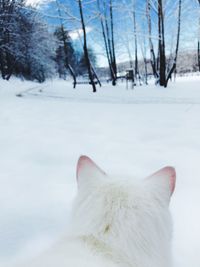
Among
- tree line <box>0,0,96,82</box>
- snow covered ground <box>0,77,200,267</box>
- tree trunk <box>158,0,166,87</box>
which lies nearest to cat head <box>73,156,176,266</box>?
snow covered ground <box>0,77,200,267</box>

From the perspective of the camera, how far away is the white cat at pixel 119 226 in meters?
0.98

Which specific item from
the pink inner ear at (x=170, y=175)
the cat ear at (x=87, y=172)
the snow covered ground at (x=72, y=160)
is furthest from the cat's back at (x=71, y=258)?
the snow covered ground at (x=72, y=160)

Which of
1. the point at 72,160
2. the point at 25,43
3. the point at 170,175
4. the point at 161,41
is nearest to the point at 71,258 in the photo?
the point at 170,175

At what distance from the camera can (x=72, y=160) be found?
4371mm

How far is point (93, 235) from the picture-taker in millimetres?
1022

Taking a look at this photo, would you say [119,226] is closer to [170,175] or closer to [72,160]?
[170,175]

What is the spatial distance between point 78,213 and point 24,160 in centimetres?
340

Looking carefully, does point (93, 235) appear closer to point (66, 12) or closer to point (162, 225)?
point (162, 225)

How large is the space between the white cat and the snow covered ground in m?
1.22

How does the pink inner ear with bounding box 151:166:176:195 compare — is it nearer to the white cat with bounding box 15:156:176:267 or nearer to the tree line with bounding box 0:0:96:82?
the white cat with bounding box 15:156:176:267

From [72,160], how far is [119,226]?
338cm

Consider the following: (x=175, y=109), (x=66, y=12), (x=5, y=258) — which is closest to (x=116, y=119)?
(x=175, y=109)

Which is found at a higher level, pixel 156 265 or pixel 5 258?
pixel 156 265

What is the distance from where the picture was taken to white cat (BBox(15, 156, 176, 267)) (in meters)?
0.98
